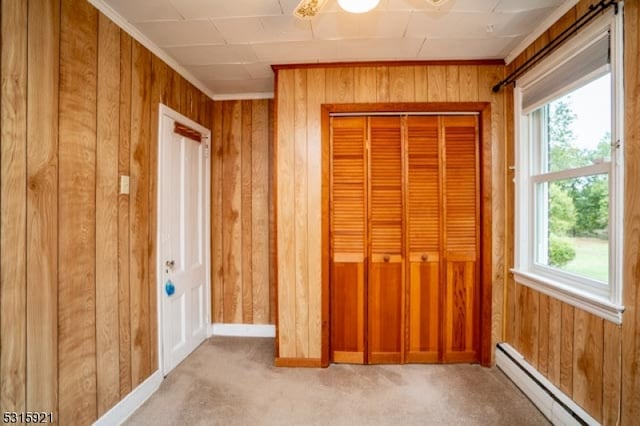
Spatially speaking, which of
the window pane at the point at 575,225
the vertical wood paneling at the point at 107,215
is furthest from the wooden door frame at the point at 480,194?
the vertical wood paneling at the point at 107,215

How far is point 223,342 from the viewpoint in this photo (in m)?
3.00

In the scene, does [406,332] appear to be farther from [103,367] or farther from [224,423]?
[103,367]

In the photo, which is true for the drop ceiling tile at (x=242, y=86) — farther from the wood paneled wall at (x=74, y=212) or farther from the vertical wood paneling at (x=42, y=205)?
the vertical wood paneling at (x=42, y=205)

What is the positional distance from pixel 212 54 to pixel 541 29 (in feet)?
7.62

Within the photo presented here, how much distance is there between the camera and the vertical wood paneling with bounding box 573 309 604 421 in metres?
1.56

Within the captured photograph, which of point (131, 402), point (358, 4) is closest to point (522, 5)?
point (358, 4)

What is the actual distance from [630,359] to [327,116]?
2.31m

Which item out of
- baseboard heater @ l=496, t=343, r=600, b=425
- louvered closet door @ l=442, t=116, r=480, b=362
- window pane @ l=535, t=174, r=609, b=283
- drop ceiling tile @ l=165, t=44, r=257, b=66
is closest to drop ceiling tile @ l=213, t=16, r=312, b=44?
drop ceiling tile @ l=165, t=44, r=257, b=66

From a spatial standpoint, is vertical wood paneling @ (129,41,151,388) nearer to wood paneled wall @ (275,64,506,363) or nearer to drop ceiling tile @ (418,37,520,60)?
wood paneled wall @ (275,64,506,363)

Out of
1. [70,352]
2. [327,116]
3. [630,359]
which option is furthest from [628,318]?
[70,352]

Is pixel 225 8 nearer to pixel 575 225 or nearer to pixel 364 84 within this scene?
pixel 364 84

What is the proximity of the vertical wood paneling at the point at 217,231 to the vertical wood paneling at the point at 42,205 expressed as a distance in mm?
1694

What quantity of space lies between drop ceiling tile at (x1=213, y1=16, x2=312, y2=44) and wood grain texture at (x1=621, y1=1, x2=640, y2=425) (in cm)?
168

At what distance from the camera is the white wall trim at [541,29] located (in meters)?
1.75
